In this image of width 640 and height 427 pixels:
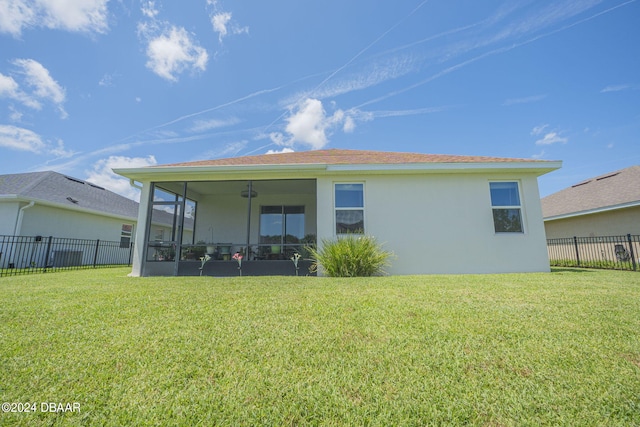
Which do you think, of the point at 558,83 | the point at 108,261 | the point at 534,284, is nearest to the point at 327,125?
the point at 558,83

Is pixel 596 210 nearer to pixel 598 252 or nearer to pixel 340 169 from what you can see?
pixel 598 252

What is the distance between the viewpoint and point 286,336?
258 centimetres

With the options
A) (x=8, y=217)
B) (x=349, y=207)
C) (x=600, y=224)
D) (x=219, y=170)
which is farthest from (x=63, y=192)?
(x=600, y=224)

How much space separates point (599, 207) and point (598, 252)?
1.97m

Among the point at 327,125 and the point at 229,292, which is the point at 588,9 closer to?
the point at 327,125

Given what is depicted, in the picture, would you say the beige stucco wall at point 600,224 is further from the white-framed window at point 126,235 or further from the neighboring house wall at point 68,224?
the white-framed window at point 126,235

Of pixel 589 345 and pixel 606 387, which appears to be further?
pixel 589 345

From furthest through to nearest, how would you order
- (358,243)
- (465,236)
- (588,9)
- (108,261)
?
(108,261), (588,9), (465,236), (358,243)

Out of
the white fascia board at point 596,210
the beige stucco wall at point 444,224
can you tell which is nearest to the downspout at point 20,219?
the beige stucco wall at point 444,224

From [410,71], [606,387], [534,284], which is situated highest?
[410,71]

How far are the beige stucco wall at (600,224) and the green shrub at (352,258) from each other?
38.1 ft

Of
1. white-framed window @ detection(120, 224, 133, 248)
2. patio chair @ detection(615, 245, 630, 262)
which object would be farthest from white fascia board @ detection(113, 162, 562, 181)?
white-framed window @ detection(120, 224, 133, 248)

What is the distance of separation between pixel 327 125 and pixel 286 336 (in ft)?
46.3

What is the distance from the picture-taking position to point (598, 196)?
12.8m
